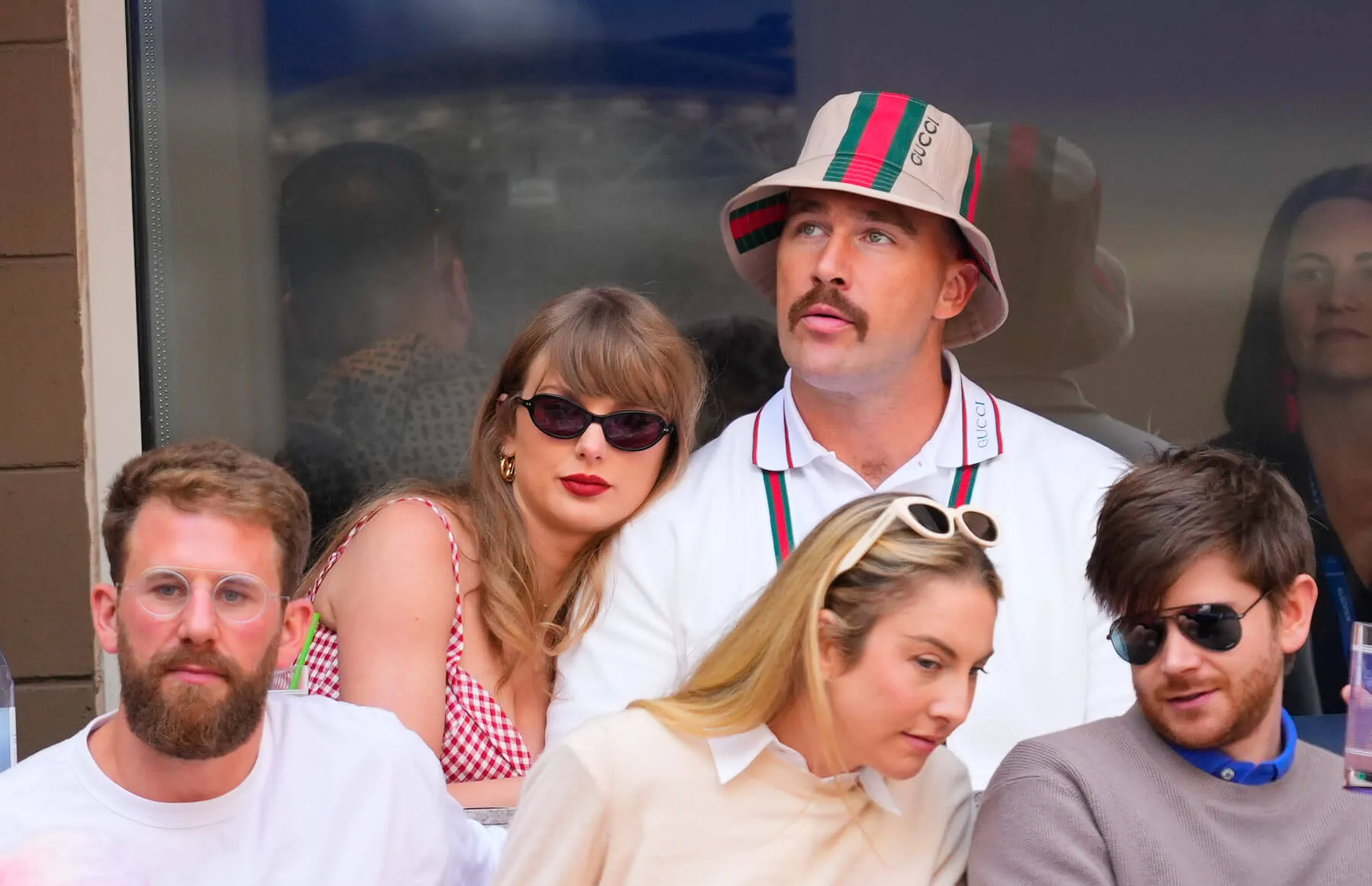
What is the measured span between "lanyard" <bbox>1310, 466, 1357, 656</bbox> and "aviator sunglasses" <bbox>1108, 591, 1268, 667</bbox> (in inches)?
67.8

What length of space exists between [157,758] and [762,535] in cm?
126

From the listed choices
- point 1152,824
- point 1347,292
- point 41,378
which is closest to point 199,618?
point 1152,824

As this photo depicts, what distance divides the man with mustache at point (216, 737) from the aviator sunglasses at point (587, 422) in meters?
0.73

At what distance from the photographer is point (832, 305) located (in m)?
2.88

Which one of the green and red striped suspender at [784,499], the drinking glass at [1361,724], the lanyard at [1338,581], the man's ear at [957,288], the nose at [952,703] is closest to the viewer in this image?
the drinking glass at [1361,724]

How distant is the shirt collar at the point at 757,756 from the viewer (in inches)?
79.7

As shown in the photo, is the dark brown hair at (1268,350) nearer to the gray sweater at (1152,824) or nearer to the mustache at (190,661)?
the gray sweater at (1152,824)

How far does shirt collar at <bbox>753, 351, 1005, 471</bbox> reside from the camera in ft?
9.78

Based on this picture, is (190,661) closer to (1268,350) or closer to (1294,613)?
(1294,613)

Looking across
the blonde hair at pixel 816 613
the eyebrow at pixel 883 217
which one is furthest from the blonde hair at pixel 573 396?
the blonde hair at pixel 816 613

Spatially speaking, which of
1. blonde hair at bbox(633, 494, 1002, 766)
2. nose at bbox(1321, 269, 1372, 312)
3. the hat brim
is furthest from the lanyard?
blonde hair at bbox(633, 494, 1002, 766)

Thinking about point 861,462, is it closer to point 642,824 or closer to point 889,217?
point 889,217

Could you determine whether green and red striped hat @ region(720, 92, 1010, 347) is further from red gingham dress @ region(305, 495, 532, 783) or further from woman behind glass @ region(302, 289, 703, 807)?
red gingham dress @ region(305, 495, 532, 783)

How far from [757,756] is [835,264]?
113 cm
